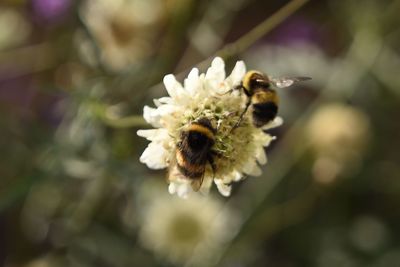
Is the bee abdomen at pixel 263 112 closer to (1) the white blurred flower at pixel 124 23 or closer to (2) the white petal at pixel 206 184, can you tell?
(2) the white petal at pixel 206 184

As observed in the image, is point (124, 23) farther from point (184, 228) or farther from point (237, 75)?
point (237, 75)

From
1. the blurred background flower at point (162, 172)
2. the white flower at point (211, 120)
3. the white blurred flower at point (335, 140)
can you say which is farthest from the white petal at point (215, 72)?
the white blurred flower at point (335, 140)

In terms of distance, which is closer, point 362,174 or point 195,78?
point 195,78

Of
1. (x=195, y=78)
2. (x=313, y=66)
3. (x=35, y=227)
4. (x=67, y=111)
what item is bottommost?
(x=313, y=66)

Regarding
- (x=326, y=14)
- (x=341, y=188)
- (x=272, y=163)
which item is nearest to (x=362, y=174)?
(x=341, y=188)

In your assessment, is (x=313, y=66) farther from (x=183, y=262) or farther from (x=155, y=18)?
(x=183, y=262)

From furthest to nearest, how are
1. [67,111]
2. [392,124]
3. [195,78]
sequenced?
[392,124]
[67,111]
[195,78]

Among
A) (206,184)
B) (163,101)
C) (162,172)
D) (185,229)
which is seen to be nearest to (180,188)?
(206,184)
